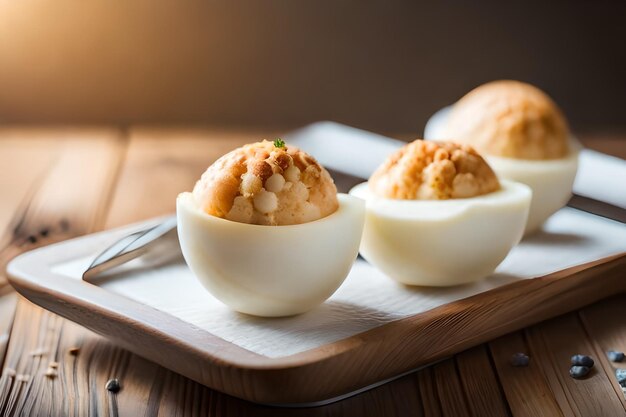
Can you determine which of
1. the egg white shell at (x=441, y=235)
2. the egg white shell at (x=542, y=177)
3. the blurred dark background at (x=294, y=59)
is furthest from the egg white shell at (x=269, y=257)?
the blurred dark background at (x=294, y=59)

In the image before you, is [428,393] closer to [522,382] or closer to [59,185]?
[522,382]

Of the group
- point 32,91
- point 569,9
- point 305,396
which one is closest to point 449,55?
point 569,9

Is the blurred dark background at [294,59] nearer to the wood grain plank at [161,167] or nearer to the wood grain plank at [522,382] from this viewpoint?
the wood grain plank at [161,167]

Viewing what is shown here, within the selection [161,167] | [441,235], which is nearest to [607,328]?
[441,235]

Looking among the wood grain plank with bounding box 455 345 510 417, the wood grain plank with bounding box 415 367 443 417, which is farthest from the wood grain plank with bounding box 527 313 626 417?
the wood grain plank with bounding box 415 367 443 417

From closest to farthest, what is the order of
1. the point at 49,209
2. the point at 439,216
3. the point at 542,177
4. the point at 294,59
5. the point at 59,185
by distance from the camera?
the point at 439,216, the point at 542,177, the point at 49,209, the point at 59,185, the point at 294,59

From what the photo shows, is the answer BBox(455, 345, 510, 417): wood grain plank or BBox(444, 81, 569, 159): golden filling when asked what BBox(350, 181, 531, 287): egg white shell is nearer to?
BBox(455, 345, 510, 417): wood grain plank

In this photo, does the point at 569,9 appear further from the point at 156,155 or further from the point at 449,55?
the point at 156,155
